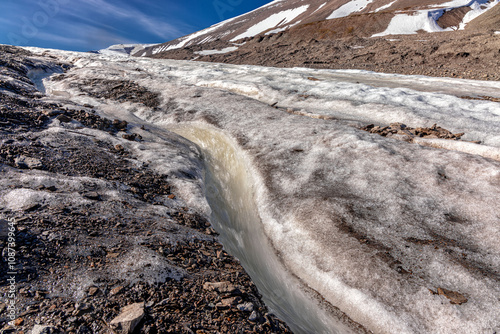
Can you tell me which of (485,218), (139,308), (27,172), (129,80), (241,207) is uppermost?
(129,80)

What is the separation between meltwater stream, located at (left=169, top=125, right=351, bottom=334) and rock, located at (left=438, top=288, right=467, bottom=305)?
284cm

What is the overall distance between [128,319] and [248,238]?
6324 millimetres

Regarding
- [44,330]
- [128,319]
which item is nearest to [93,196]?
[44,330]

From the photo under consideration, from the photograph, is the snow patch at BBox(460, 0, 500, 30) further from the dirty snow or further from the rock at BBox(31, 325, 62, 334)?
the rock at BBox(31, 325, 62, 334)

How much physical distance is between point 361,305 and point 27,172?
1202 cm

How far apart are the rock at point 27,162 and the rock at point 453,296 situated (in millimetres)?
14174

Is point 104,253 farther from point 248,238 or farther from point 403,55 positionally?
point 403,55

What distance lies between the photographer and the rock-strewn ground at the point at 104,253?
4.99m

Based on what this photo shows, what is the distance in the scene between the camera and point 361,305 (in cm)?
727

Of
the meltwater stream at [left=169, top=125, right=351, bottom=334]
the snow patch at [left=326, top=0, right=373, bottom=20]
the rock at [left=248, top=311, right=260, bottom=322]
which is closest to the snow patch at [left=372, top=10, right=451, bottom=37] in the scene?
the snow patch at [left=326, top=0, right=373, bottom=20]

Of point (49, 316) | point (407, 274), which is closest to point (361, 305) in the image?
point (407, 274)

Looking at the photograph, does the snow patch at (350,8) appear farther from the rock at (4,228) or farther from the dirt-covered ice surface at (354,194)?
the rock at (4,228)

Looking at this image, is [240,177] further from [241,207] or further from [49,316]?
[49,316]

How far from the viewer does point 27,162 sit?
385 inches
